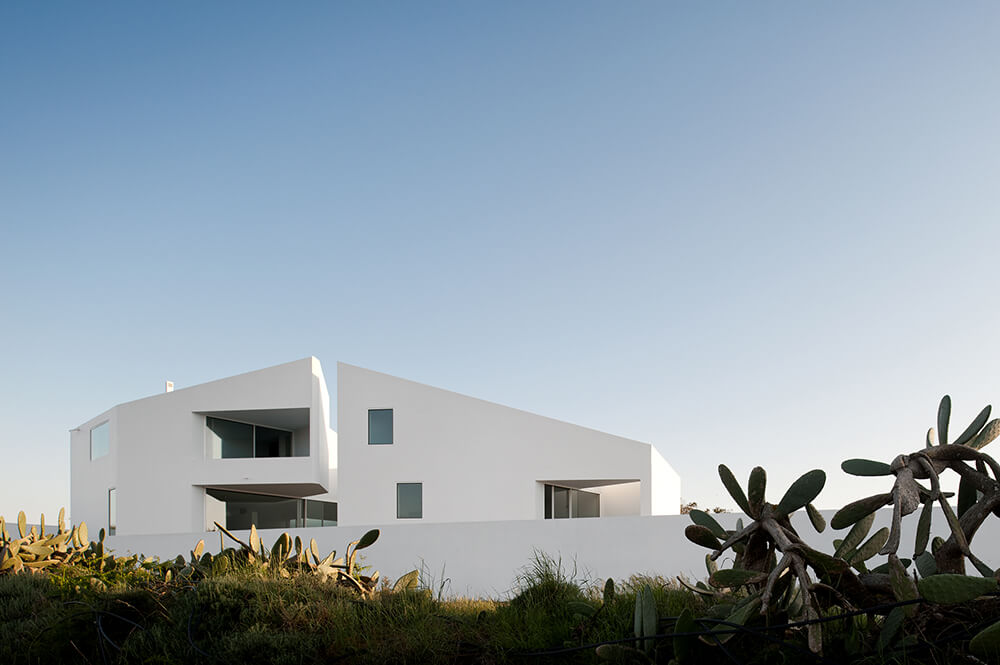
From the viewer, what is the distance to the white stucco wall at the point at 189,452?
25.7 meters

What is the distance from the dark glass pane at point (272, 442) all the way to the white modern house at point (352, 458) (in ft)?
0.22

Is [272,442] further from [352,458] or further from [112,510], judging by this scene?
[112,510]

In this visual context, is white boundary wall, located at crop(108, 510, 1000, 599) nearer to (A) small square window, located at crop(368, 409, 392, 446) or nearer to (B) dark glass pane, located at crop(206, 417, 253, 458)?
(A) small square window, located at crop(368, 409, 392, 446)

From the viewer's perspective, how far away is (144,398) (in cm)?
2647

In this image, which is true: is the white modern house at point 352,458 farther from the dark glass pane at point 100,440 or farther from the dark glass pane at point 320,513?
the dark glass pane at point 320,513

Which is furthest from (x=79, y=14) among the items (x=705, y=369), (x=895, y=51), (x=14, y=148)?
(x=705, y=369)

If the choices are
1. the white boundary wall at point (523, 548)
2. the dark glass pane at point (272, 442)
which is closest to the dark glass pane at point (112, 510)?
the dark glass pane at point (272, 442)

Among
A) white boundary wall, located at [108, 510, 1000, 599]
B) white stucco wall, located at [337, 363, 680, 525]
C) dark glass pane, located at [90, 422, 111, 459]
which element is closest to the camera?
white boundary wall, located at [108, 510, 1000, 599]

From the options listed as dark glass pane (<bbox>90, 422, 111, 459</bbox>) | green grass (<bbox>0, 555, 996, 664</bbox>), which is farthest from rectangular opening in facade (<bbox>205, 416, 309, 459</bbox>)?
green grass (<bbox>0, 555, 996, 664</bbox>)

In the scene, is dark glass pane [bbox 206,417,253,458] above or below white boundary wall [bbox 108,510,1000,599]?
above

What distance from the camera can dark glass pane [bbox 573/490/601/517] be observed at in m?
28.5

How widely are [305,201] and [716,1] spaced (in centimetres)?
937

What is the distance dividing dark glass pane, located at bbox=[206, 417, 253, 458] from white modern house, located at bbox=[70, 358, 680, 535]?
0.04 metres

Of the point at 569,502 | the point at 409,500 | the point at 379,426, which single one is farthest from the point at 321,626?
→ the point at 569,502
